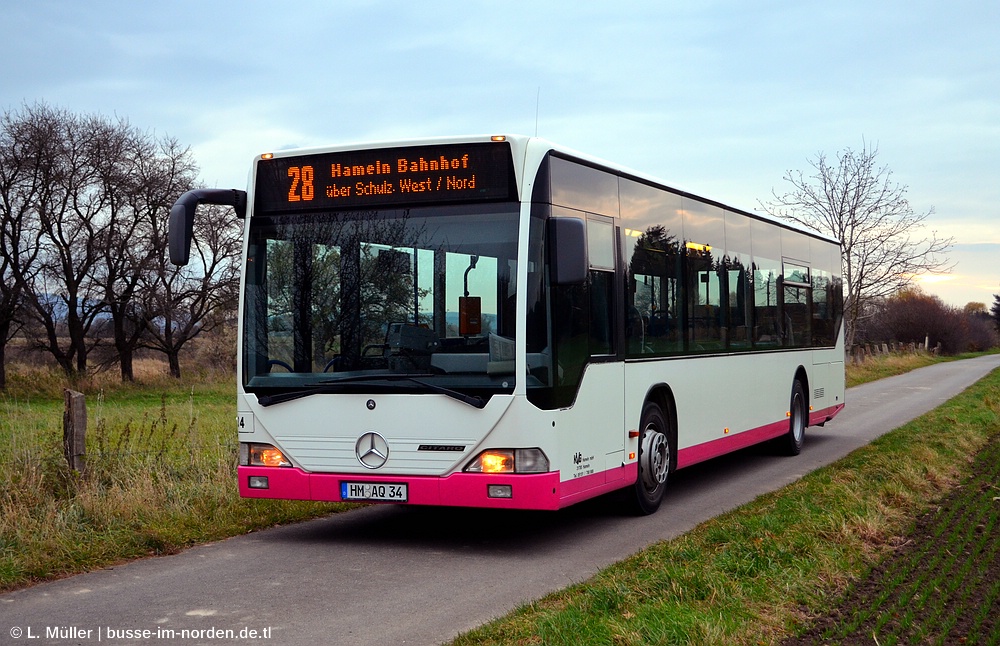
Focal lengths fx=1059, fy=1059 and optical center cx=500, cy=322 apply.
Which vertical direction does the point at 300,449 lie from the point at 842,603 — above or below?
above

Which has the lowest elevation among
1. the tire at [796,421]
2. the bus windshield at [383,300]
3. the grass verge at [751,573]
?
the grass verge at [751,573]

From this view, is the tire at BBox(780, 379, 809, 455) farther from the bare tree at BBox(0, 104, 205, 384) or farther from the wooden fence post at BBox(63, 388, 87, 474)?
the bare tree at BBox(0, 104, 205, 384)

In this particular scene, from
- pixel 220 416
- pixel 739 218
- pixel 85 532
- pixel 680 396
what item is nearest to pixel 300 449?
pixel 85 532

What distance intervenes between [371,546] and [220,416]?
12136mm

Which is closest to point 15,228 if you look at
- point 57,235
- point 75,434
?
point 57,235

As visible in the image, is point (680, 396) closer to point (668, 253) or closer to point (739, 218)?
point (668, 253)

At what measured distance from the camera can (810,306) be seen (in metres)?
15.7

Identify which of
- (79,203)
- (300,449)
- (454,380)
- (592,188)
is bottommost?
(300,449)

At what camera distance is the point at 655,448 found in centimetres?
987

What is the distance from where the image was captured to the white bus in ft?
25.7

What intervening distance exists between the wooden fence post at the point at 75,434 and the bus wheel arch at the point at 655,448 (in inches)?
200

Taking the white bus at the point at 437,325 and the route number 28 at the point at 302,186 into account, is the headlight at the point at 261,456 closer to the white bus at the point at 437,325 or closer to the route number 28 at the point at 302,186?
the white bus at the point at 437,325

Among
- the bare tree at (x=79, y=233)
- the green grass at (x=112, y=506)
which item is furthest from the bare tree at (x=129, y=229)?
the green grass at (x=112, y=506)

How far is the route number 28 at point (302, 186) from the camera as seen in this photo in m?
8.56
